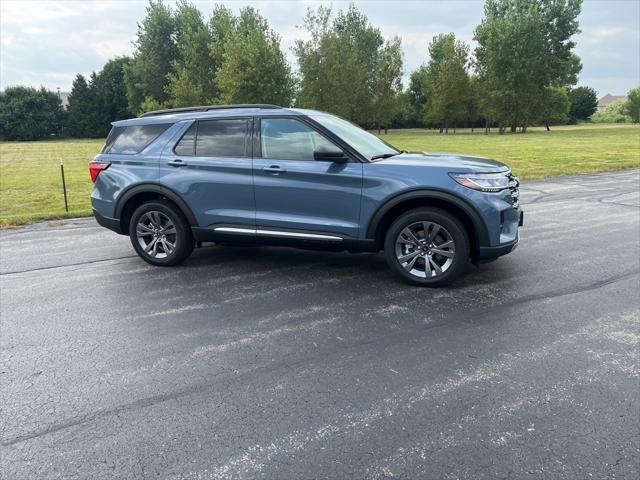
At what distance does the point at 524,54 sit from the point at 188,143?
55.6 m

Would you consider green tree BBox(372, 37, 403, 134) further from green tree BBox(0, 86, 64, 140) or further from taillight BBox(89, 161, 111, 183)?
taillight BBox(89, 161, 111, 183)

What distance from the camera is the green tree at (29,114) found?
206 feet

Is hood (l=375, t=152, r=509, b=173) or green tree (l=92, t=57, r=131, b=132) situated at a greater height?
green tree (l=92, t=57, r=131, b=132)

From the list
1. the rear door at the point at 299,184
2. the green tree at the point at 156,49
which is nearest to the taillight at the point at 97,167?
the rear door at the point at 299,184

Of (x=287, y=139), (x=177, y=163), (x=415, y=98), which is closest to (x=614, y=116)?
(x=415, y=98)

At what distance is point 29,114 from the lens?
63.6 m

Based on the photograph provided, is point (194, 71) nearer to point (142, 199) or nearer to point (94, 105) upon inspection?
point (94, 105)

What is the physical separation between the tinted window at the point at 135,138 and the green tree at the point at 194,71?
36.5 meters

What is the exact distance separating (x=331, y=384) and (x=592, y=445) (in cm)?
148

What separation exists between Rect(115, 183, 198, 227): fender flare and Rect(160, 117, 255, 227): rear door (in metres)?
0.06

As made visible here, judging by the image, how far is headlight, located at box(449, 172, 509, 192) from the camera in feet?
15.5

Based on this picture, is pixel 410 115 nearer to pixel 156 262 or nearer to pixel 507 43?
pixel 507 43

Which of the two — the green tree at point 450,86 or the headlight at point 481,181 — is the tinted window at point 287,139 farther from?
the green tree at point 450,86

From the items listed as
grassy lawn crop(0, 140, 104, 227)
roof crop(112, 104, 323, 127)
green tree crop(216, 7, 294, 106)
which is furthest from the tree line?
roof crop(112, 104, 323, 127)
